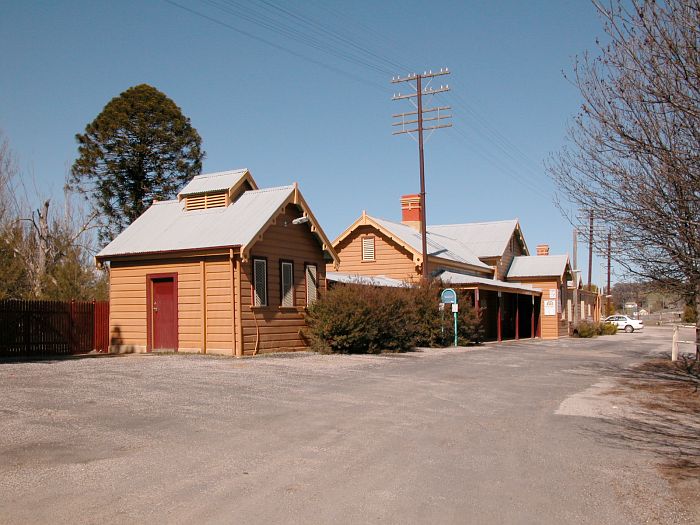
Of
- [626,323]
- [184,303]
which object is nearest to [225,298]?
[184,303]

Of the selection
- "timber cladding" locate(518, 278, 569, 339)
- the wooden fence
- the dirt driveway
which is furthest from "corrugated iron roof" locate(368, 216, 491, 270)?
the dirt driveway

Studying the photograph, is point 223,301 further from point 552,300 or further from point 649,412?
point 552,300

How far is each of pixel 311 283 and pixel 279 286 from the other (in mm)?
1966

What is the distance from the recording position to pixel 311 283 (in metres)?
24.4

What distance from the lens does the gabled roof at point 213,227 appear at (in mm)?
21141

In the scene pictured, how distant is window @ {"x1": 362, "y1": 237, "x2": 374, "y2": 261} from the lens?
120 feet

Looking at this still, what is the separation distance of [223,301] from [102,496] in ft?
47.7

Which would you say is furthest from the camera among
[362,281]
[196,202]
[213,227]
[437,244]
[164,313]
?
[437,244]

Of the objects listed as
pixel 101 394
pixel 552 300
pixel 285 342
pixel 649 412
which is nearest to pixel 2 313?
pixel 285 342

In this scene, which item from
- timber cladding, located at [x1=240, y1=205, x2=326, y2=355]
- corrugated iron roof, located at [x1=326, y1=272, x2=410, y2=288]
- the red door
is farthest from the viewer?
corrugated iron roof, located at [x1=326, y1=272, x2=410, y2=288]

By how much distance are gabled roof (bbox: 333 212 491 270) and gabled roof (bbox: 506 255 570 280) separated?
326cm

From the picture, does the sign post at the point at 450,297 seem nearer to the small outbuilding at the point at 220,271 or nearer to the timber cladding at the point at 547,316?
the small outbuilding at the point at 220,271

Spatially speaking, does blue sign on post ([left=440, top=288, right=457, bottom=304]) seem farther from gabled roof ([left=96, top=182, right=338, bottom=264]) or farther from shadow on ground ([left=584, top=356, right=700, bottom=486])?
shadow on ground ([left=584, top=356, right=700, bottom=486])

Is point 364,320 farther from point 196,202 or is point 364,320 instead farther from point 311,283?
point 196,202
